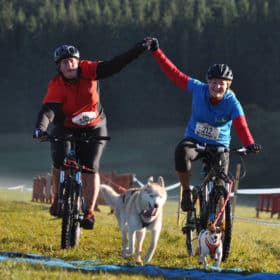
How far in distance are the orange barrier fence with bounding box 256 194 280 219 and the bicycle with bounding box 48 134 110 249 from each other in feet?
68.6

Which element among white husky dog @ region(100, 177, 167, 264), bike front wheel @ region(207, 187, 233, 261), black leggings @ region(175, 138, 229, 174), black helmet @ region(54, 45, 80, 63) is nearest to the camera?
bike front wheel @ region(207, 187, 233, 261)

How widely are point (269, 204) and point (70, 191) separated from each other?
866 inches

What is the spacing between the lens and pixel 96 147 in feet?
28.0

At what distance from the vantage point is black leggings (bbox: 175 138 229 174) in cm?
773

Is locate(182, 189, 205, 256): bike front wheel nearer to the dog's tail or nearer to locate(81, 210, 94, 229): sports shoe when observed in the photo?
the dog's tail

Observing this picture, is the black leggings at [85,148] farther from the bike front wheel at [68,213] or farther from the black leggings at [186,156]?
the black leggings at [186,156]

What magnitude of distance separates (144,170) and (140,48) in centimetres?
6697

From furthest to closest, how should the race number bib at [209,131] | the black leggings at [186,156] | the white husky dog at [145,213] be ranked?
the race number bib at [209,131]
the black leggings at [186,156]
the white husky dog at [145,213]

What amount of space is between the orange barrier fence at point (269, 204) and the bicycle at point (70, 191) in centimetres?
2090

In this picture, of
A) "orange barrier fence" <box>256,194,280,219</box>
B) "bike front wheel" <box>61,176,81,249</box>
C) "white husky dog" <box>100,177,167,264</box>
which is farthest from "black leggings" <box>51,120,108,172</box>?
"orange barrier fence" <box>256,194,280,219</box>

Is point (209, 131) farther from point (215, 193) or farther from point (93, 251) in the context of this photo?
point (93, 251)

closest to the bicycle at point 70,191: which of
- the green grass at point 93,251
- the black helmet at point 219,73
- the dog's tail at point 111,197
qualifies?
the green grass at point 93,251

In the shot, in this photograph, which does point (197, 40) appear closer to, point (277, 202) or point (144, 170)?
point (144, 170)

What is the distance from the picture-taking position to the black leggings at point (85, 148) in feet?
27.6
